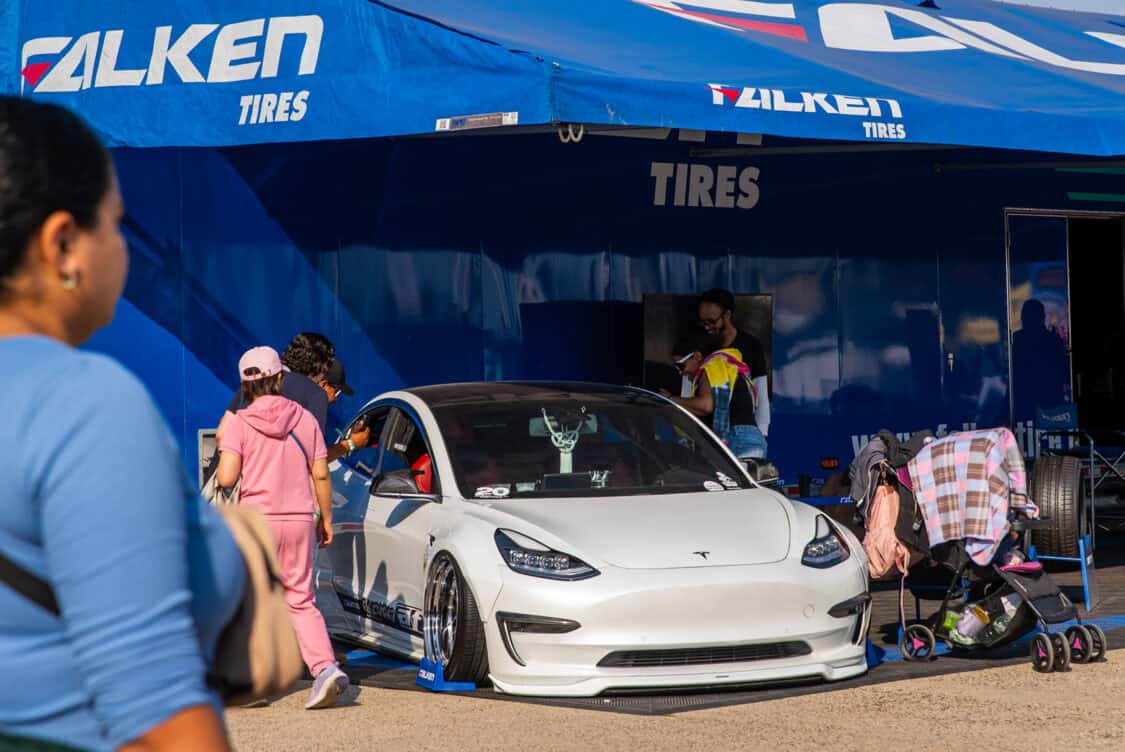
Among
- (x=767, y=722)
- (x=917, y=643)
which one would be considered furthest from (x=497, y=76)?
(x=767, y=722)

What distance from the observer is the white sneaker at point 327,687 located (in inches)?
307

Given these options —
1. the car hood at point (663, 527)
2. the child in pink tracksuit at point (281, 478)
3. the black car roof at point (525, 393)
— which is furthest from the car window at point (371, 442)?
the child in pink tracksuit at point (281, 478)

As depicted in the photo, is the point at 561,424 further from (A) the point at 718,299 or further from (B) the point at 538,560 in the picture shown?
(A) the point at 718,299

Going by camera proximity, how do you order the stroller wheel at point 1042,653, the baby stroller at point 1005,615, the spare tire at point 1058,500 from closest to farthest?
the stroller wheel at point 1042,653
the baby stroller at point 1005,615
the spare tire at point 1058,500

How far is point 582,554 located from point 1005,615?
2308 mm

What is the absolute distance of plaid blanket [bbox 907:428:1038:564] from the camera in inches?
338

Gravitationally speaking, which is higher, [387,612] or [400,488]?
[400,488]

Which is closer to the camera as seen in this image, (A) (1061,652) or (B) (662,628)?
(B) (662,628)

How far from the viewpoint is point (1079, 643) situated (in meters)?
8.62

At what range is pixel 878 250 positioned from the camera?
15711 millimetres

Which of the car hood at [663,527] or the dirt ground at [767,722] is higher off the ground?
the car hood at [663,527]

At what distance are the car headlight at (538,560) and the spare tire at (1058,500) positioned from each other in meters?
3.01

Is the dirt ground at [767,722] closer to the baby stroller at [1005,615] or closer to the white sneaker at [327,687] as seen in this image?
the white sneaker at [327,687]

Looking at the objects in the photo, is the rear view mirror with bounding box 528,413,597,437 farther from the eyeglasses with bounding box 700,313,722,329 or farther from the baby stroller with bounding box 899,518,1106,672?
the eyeglasses with bounding box 700,313,722,329
